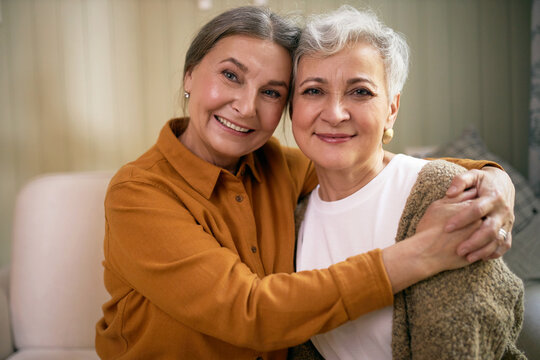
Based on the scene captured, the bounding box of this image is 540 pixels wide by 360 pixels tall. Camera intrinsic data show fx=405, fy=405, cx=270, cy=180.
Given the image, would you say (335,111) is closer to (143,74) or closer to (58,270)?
(58,270)

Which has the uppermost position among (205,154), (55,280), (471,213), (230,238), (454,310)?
(205,154)

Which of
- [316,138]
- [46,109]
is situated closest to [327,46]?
[316,138]

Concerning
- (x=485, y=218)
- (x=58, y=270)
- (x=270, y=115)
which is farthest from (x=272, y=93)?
(x=58, y=270)

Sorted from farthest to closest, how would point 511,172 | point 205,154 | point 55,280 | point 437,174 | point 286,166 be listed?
point 511,172, point 55,280, point 286,166, point 205,154, point 437,174

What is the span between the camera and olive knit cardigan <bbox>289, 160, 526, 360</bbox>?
92 cm

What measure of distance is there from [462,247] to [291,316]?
0.43 m

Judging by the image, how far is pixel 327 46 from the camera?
44.8 inches

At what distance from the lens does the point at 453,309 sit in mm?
937

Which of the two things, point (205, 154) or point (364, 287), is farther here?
point (205, 154)

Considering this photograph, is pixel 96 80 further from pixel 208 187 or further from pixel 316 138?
pixel 316 138

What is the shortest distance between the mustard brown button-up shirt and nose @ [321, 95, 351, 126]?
14.5 inches

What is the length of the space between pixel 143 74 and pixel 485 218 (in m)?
2.26

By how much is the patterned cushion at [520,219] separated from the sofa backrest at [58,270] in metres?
1.81

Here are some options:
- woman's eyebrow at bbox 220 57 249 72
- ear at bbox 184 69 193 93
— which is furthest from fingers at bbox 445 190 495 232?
ear at bbox 184 69 193 93
